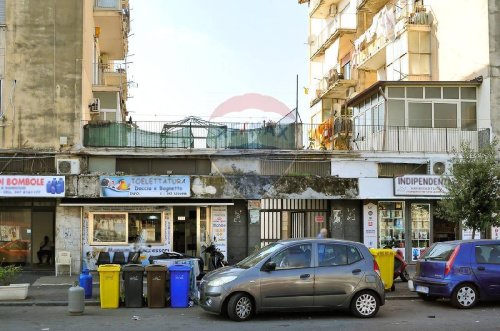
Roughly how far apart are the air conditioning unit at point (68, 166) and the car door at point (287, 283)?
11278 mm

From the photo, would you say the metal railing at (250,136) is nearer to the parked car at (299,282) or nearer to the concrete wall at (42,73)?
the concrete wall at (42,73)

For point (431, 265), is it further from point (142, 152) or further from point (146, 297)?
point (142, 152)

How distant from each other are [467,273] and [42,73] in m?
15.3

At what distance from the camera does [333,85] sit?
36281 millimetres

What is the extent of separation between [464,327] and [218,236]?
11890 mm

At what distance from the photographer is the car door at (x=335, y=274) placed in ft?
43.2

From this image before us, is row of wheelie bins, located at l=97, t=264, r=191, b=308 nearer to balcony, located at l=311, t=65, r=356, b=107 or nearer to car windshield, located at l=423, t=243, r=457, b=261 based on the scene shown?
car windshield, located at l=423, t=243, r=457, b=261

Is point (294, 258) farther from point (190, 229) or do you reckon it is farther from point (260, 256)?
point (190, 229)

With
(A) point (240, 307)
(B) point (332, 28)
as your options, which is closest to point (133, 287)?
(A) point (240, 307)

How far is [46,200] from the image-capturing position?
2273 cm

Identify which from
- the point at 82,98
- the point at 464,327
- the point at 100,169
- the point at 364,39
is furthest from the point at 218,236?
the point at 364,39

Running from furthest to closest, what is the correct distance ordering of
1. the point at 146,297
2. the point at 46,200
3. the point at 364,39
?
1. the point at 364,39
2. the point at 46,200
3. the point at 146,297

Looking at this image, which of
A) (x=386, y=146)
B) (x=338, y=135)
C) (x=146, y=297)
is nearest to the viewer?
(x=146, y=297)

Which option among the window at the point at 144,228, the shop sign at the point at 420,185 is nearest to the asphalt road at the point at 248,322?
the window at the point at 144,228
